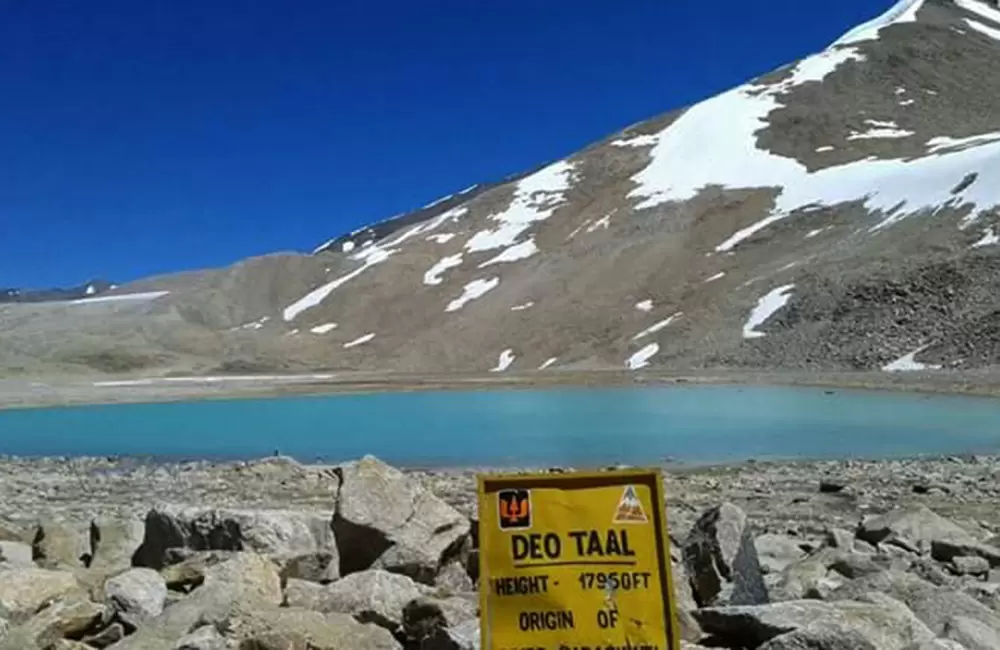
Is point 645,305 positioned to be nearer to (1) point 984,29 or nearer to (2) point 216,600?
(2) point 216,600

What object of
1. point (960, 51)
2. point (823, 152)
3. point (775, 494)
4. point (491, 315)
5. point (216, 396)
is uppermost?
point (960, 51)

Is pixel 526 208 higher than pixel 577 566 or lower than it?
higher

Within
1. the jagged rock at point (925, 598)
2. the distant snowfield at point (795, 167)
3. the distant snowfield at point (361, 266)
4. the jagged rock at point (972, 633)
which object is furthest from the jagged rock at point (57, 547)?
the distant snowfield at point (361, 266)

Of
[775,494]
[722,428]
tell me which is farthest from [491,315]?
[775,494]

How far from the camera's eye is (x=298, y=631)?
22.7ft

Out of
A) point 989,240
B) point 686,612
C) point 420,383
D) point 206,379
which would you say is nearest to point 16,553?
point 686,612

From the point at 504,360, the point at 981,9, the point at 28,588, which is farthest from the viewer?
the point at 981,9

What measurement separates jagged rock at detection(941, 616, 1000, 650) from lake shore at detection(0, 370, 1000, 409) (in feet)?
146

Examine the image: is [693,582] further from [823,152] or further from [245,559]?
[823,152]

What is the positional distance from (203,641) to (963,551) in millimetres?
9051

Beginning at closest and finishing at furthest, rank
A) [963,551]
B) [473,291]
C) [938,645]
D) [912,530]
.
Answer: [938,645] < [963,551] < [912,530] < [473,291]

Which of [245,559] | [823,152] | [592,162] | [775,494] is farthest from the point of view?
[592,162]

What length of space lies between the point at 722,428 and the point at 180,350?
335 feet

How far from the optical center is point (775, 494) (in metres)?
21.7
